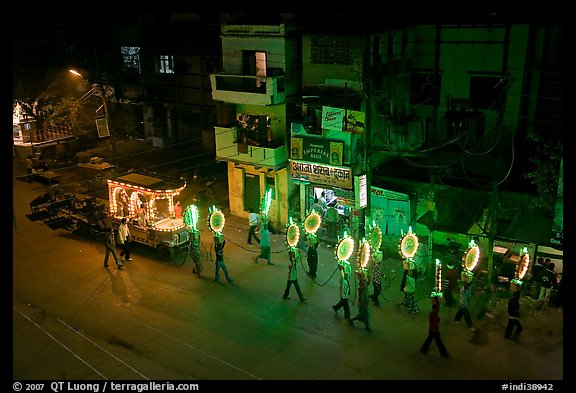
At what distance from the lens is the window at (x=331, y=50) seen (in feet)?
73.9

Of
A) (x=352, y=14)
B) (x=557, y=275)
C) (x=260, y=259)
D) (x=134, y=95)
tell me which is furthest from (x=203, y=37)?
(x=557, y=275)

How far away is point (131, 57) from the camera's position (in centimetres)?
3791

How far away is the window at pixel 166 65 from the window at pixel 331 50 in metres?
15.7

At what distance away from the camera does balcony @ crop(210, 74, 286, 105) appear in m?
24.1

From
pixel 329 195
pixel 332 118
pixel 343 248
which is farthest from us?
pixel 329 195

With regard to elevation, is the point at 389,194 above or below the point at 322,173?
below

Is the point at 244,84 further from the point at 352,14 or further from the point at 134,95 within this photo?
the point at 134,95

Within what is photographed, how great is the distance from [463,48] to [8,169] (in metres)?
18.6

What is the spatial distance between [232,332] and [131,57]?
26499mm

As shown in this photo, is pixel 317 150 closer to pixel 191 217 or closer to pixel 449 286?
pixel 191 217

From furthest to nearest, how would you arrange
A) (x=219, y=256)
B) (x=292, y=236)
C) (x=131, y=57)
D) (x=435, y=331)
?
(x=131, y=57) < (x=219, y=256) < (x=292, y=236) < (x=435, y=331)

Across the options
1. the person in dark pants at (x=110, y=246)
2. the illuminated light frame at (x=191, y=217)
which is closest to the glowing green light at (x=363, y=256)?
the illuminated light frame at (x=191, y=217)

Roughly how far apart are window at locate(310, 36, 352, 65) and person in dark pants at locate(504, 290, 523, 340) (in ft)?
37.4

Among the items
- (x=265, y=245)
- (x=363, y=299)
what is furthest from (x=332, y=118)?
(x=363, y=299)
